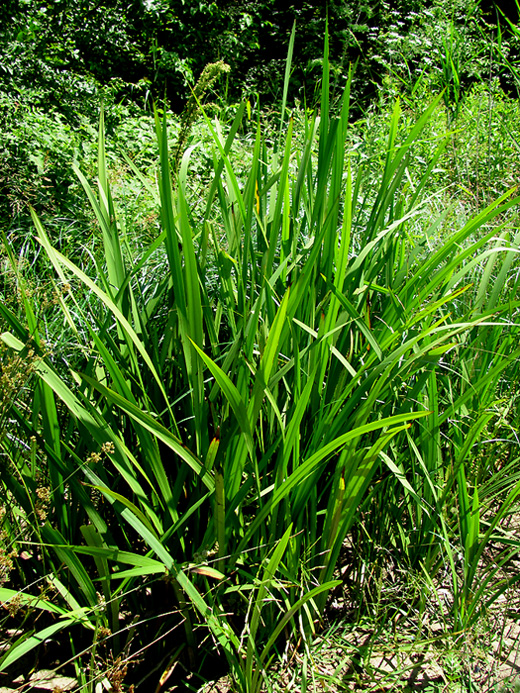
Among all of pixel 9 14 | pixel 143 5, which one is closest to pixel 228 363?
pixel 9 14

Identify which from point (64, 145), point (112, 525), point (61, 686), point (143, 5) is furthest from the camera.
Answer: point (143, 5)

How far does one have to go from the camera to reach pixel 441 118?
15.3 ft

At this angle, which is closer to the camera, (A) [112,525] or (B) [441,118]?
(A) [112,525]

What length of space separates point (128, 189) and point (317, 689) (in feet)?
9.96

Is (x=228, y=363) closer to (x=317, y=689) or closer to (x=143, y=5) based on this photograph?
(x=317, y=689)

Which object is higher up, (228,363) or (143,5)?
(143,5)

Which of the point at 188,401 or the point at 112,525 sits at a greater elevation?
the point at 188,401

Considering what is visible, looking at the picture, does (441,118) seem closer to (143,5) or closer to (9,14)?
(9,14)

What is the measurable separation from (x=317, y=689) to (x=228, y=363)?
780mm

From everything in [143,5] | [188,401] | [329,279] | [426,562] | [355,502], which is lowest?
[426,562]

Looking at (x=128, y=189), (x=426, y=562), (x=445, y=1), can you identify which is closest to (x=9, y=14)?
(x=128, y=189)

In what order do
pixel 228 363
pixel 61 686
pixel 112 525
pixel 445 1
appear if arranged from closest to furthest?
pixel 228 363
pixel 61 686
pixel 112 525
pixel 445 1

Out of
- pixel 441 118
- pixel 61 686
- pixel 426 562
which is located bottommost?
→ pixel 61 686

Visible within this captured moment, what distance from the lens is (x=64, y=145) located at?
388 centimetres
